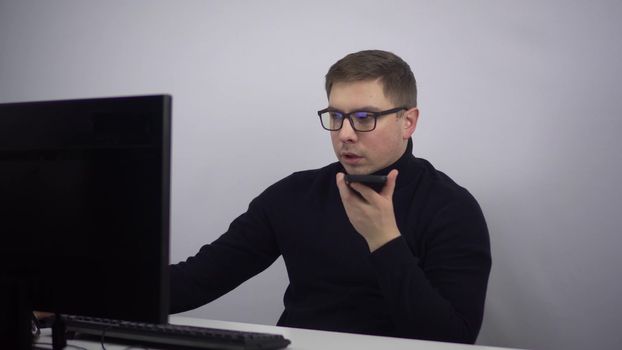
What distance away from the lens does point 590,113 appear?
1.86 m

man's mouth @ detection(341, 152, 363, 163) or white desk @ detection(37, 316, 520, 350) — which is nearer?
white desk @ detection(37, 316, 520, 350)

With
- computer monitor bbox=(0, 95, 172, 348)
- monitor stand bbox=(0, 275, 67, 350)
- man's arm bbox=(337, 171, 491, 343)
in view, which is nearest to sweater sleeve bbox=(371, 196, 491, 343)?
man's arm bbox=(337, 171, 491, 343)

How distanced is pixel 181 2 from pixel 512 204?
1.60 meters

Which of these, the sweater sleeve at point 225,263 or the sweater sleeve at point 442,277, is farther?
the sweater sleeve at point 225,263

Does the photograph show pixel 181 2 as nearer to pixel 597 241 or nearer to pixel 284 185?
pixel 284 185

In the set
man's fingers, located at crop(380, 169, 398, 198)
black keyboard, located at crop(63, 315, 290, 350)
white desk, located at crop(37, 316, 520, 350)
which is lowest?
white desk, located at crop(37, 316, 520, 350)

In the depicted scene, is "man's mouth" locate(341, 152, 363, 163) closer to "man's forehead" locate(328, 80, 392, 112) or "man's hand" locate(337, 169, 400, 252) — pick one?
"man's forehead" locate(328, 80, 392, 112)

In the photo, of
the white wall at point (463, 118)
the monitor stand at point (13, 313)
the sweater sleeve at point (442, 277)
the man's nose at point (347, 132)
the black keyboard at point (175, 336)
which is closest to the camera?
the monitor stand at point (13, 313)

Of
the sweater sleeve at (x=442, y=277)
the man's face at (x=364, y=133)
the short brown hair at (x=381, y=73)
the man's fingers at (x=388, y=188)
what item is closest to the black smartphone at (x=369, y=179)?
the man's fingers at (x=388, y=188)

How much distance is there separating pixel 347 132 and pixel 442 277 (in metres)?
0.44

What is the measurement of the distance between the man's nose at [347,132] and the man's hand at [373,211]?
24cm

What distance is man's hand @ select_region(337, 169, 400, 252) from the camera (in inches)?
50.5

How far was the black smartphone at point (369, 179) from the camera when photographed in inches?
49.8

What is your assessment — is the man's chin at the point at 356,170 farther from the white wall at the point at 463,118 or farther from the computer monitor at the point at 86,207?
the computer monitor at the point at 86,207
